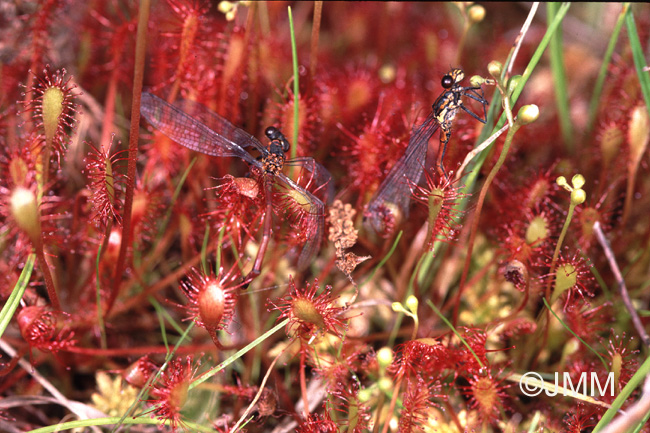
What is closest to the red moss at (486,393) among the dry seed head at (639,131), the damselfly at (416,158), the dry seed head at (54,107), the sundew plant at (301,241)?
the sundew plant at (301,241)

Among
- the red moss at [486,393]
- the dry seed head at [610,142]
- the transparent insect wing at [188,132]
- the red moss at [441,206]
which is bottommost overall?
the red moss at [486,393]

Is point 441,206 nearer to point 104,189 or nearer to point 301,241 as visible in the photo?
point 301,241

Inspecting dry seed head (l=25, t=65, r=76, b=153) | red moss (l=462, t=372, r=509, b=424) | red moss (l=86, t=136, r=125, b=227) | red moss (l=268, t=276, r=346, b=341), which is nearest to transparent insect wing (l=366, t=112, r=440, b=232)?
red moss (l=268, t=276, r=346, b=341)

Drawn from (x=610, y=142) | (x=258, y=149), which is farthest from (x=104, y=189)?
(x=610, y=142)

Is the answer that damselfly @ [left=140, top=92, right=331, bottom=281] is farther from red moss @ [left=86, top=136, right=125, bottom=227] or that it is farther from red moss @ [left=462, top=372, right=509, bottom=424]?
red moss @ [left=462, top=372, right=509, bottom=424]

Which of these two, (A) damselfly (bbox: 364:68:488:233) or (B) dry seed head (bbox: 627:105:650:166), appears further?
(B) dry seed head (bbox: 627:105:650:166)

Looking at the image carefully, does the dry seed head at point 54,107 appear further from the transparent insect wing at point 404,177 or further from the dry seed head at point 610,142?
the dry seed head at point 610,142
